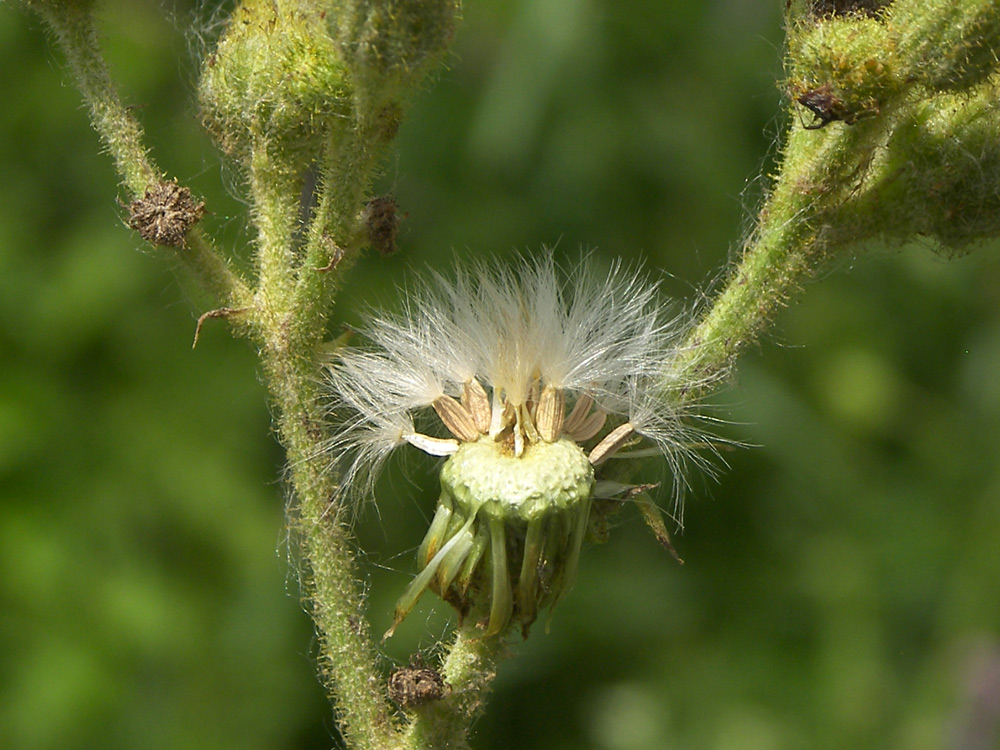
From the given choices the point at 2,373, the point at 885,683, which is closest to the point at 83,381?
the point at 2,373

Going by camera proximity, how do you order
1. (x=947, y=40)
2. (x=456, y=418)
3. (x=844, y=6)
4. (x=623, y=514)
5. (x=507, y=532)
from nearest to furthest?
(x=947, y=40)
(x=507, y=532)
(x=844, y=6)
(x=456, y=418)
(x=623, y=514)

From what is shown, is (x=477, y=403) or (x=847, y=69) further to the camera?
(x=477, y=403)

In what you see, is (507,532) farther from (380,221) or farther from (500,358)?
(380,221)

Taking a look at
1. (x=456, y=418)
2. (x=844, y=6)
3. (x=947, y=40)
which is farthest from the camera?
(x=456, y=418)

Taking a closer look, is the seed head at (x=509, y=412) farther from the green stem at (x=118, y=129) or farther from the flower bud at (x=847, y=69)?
the flower bud at (x=847, y=69)

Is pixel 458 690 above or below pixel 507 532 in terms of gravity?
below

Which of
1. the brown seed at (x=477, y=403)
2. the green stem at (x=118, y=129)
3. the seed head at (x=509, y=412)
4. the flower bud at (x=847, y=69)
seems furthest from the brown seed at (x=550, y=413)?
the flower bud at (x=847, y=69)

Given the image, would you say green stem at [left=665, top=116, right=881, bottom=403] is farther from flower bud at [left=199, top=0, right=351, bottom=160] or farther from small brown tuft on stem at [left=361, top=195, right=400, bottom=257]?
flower bud at [left=199, top=0, right=351, bottom=160]

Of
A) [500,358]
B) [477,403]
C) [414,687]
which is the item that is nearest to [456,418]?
[477,403]
